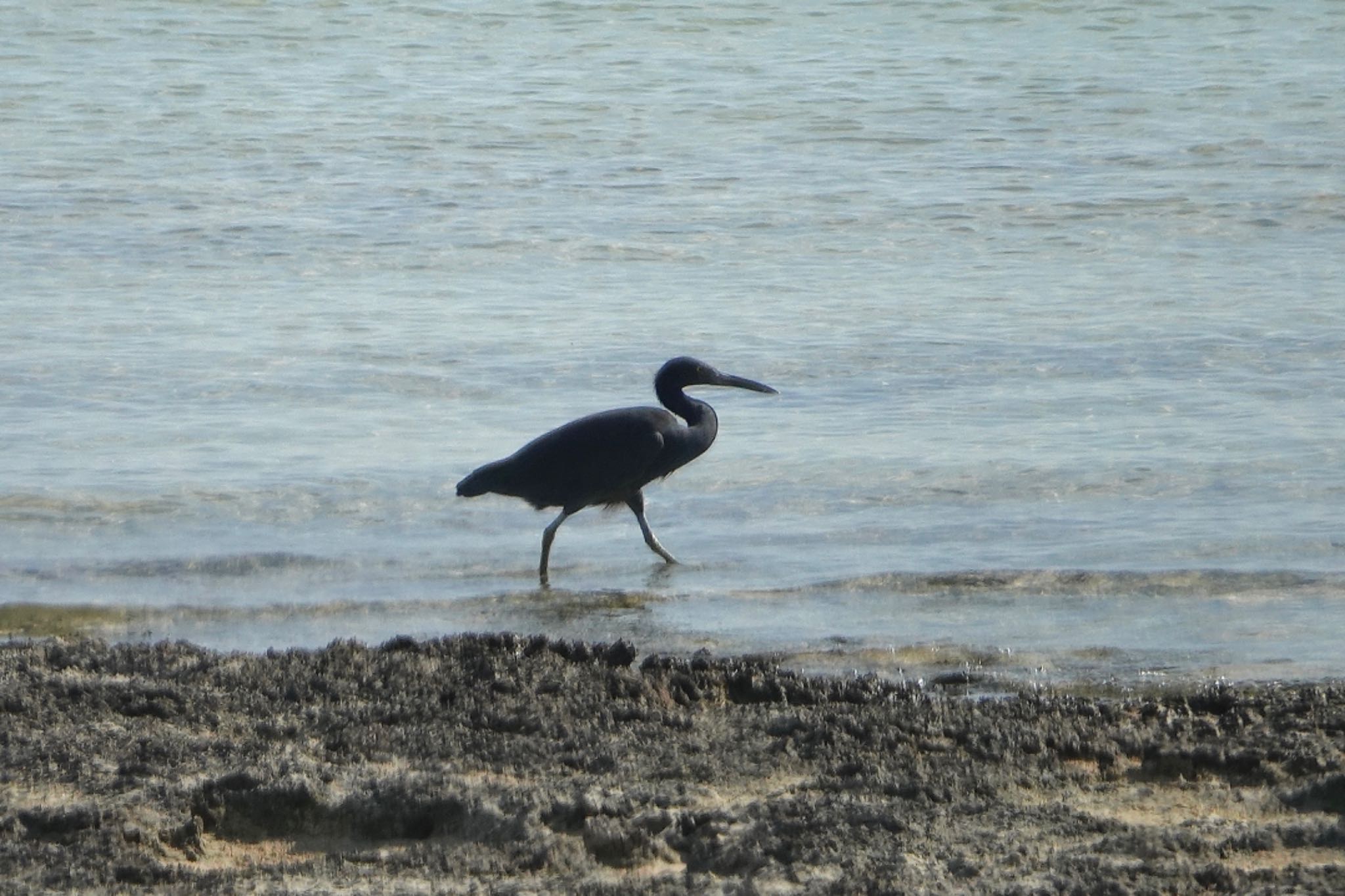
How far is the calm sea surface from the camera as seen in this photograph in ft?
24.3

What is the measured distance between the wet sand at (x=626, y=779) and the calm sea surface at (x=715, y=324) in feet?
3.07

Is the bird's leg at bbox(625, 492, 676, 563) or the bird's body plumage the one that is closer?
the bird's leg at bbox(625, 492, 676, 563)

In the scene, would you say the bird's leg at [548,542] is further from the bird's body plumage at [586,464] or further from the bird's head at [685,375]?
the bird's head at [685,375]

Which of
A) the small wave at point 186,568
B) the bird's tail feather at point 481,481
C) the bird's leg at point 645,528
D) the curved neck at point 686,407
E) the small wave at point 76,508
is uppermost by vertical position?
the curved neck at point 686,407

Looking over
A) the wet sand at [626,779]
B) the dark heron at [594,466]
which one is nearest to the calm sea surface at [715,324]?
the dark heron at [594,466]

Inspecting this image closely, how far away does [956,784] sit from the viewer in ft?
15.2

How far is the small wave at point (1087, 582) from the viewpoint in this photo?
7293 millimetres

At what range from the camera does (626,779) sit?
4.73 meters

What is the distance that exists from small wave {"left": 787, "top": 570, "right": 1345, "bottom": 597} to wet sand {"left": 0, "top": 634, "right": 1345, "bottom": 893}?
59.8 inches

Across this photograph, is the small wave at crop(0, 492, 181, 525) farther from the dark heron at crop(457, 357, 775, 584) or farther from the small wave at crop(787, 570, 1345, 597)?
the small wave at crop(787, 570, 1345, 597)

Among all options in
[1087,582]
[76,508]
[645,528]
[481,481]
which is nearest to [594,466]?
[645,528]

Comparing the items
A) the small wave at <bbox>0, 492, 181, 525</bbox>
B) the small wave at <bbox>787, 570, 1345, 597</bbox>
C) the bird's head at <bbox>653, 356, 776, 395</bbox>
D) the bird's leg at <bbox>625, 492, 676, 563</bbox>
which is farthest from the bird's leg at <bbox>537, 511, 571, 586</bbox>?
the small wave at <bbox>0, 492, 181, 525</bbox>

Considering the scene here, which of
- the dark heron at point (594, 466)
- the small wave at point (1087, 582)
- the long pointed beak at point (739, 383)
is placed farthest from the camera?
the long pointed beak at point (739, 383)

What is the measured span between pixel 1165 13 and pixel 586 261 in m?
13.3
